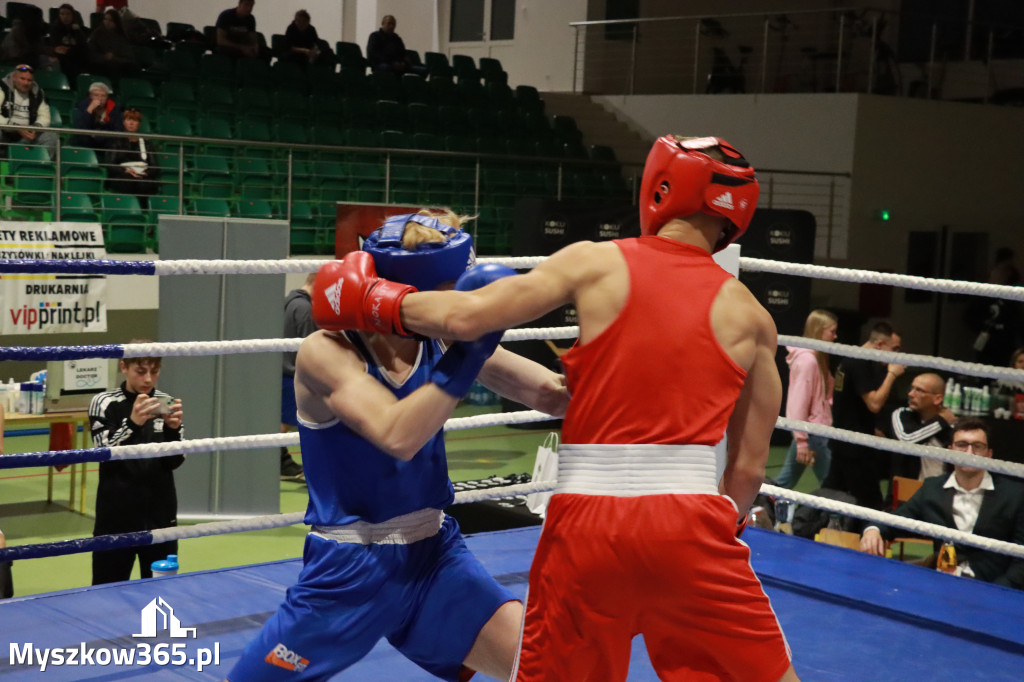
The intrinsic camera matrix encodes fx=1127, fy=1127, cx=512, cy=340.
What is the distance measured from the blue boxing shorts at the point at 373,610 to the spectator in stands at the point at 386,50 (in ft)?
35.4

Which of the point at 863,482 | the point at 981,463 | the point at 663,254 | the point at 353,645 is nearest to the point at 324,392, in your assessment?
the point at 353,645

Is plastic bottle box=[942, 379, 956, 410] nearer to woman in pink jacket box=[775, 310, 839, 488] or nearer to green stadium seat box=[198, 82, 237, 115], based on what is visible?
woman in pink jacket box=[775, 310, 839, 488]

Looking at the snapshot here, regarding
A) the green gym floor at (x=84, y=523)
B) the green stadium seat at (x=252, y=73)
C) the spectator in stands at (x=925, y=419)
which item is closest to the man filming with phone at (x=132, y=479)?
the green gym floor at (x=84, y=523)

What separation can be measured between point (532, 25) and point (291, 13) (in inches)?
120

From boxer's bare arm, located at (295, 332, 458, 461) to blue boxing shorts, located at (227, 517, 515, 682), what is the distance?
245 millimetres

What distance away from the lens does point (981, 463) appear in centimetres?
314

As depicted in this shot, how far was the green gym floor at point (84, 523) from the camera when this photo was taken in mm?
5336

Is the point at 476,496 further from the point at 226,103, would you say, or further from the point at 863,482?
the point at 226,103

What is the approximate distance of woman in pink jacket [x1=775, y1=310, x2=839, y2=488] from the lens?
5570 mm

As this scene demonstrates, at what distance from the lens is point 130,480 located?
12.3 feet

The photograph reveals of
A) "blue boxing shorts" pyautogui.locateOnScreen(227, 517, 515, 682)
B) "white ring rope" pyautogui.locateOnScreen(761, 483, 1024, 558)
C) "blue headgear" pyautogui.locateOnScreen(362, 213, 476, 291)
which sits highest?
"blue headgear" pyautogui.locateOnScreen(362, 213, 476, 291)

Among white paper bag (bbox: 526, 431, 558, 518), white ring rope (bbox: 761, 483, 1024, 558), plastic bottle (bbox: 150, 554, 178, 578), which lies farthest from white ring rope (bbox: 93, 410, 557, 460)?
white paper bag (bbox: 526, 431, 558, 518)

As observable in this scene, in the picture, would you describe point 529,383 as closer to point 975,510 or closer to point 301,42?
point 975,510

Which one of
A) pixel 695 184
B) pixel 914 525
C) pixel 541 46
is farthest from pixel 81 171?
pixel 695 184
